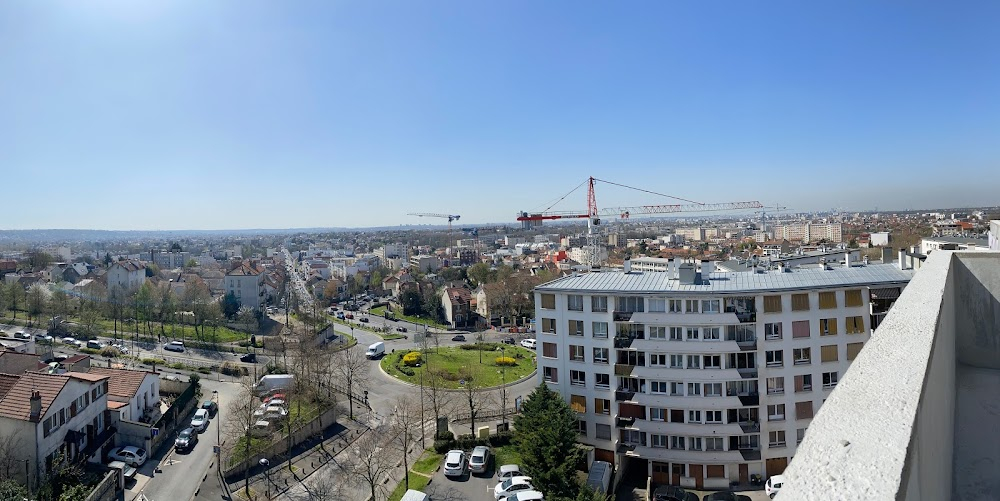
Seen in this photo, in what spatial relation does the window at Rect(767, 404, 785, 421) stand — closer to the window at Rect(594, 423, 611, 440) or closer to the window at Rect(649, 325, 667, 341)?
the window at Rect(649, 325, 667, 341)

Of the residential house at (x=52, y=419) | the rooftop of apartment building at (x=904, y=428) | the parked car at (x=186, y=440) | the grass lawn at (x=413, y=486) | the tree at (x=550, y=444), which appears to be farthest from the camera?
the parked car at (x=186, y=440)

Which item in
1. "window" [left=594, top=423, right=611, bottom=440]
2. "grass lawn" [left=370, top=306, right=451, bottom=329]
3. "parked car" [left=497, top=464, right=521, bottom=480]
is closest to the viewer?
"parked car" [left=497, top=464, right=521, bottom=480]

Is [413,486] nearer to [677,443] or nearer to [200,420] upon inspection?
[677,443]

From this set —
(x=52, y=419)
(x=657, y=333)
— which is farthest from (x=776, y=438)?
(x=52, y=419)

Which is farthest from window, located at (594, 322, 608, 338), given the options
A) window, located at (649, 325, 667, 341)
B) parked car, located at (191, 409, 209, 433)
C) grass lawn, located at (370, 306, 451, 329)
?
grass lawn, located at (370, 306, 451, 329)

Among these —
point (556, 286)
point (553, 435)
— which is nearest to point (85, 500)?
point (553, 435)

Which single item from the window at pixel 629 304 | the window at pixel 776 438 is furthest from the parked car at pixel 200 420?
the window at pixel 776 438

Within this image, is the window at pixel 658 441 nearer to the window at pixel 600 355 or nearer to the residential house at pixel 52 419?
the window at pixel 600 355
